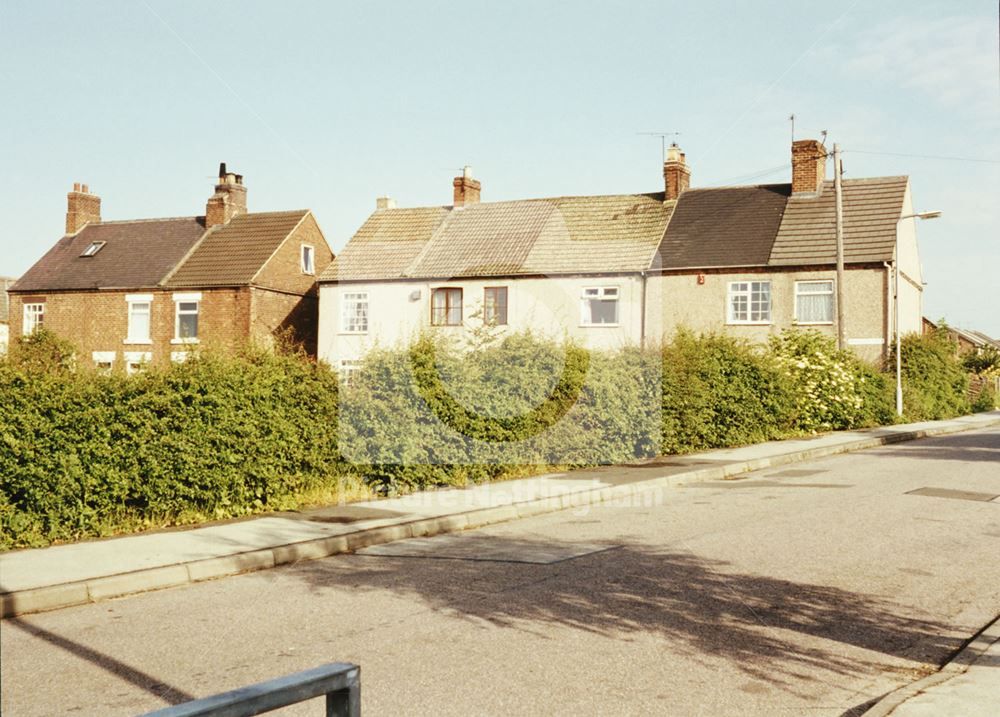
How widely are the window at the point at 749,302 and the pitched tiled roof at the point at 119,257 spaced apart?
905 inches

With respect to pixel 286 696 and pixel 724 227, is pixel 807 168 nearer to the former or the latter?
pixel 724 227

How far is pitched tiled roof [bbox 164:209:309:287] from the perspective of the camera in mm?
38062

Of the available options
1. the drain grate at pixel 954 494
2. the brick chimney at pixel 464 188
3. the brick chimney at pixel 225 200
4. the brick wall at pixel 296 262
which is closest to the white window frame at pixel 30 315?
the brick chimney at pixel 225 200

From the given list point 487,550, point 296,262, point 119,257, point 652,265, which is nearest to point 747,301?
point 652,265

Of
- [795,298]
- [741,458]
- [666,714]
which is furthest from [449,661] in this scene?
[795,298]

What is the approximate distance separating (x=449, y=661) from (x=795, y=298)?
31.4 meters

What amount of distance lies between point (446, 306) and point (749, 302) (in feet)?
38.3

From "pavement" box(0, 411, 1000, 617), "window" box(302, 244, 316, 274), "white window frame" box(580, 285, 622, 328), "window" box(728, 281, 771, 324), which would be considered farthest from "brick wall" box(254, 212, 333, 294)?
"pavement" box(0, 411, 1000, 617)

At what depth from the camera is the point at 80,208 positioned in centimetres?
4497

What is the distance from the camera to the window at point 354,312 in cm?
3762

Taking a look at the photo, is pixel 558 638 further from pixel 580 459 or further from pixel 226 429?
pixel 580 459

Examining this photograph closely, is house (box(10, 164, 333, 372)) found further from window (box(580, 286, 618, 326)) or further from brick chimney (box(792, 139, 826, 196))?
brick chimney (box(792, 139, 826, 196))

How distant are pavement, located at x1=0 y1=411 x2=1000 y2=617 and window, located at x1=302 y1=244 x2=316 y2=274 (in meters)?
27.0

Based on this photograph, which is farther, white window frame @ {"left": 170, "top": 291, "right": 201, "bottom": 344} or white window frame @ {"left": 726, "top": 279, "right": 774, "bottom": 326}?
white window frame @ {"left": 170, "top": 291, "right": 201, "bottom": 344}
